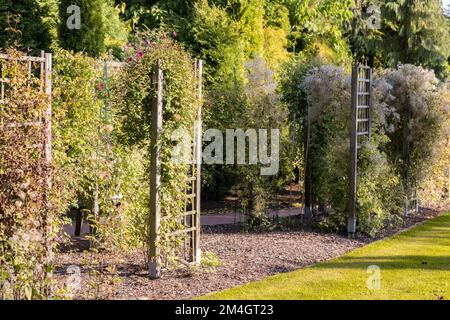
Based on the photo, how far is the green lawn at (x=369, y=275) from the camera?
667cm

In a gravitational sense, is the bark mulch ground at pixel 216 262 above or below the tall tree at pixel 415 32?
below

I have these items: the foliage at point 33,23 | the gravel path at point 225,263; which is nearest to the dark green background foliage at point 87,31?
the foliage at point 33,23

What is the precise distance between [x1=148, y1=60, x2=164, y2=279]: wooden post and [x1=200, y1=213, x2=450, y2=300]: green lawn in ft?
2.52

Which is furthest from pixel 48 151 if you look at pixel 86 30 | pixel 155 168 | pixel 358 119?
pixel 86 30

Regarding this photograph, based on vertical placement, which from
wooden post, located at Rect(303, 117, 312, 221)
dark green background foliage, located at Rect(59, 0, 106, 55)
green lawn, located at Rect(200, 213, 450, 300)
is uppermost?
dark green background foliage, located at Rect(59, 0, 106, 55)

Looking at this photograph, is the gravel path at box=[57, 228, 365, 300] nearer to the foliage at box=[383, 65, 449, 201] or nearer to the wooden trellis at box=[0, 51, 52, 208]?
the wooden trellis at box=[0, 51, 52, 208]

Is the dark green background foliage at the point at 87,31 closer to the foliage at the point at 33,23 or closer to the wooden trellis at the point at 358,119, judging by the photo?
the foliage at the point at 33,23

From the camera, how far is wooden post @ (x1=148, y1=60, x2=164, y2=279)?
6891 mm

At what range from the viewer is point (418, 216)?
12.1 metres

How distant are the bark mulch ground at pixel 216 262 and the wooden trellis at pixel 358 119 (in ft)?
1.59

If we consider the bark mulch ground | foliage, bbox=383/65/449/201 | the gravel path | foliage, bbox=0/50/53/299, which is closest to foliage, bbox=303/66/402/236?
the bark mulch ground

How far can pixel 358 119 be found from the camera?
33.5ft
